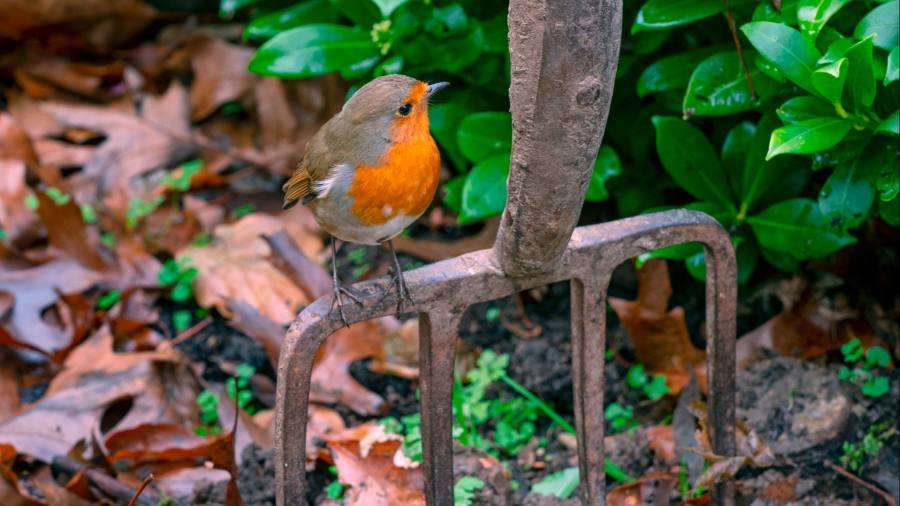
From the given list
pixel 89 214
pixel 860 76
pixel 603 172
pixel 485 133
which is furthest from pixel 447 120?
pixel 89 214

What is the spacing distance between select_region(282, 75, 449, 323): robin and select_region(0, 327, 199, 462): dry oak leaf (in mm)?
1102

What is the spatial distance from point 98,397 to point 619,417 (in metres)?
1.51

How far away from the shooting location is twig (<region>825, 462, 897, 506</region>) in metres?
2.51

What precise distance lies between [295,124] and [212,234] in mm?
724

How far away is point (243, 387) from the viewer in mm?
3209

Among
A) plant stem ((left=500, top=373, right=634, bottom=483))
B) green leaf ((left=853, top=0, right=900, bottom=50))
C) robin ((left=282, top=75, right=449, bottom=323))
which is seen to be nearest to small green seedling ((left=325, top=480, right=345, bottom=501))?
plant stem ((left=500, top=373, right=634, bottom=483))

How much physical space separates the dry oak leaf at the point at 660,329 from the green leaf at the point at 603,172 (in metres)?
0.29

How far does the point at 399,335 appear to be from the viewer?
10.7ft

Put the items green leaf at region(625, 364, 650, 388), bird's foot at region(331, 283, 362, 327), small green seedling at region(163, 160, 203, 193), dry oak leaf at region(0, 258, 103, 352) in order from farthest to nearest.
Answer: small green seedling at region(163, 160, 203, 193), dry oak leaf at region(0, 258, 103, 352), green leaf at region(625, 364, 650, 388), bird's foot at region(331, 283, 362, 327)

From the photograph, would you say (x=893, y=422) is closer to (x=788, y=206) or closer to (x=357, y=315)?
(x=788, y=206)

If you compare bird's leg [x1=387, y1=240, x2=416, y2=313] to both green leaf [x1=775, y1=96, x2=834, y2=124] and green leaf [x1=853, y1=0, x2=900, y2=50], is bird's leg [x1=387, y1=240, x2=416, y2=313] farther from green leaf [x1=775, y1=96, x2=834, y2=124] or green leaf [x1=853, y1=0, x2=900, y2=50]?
green leaf [x1=853, y1=0, x2=900, y2=50]

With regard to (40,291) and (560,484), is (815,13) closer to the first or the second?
(560,484)

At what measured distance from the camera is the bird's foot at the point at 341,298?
2076 mm

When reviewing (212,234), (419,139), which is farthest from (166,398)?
(419,139)
